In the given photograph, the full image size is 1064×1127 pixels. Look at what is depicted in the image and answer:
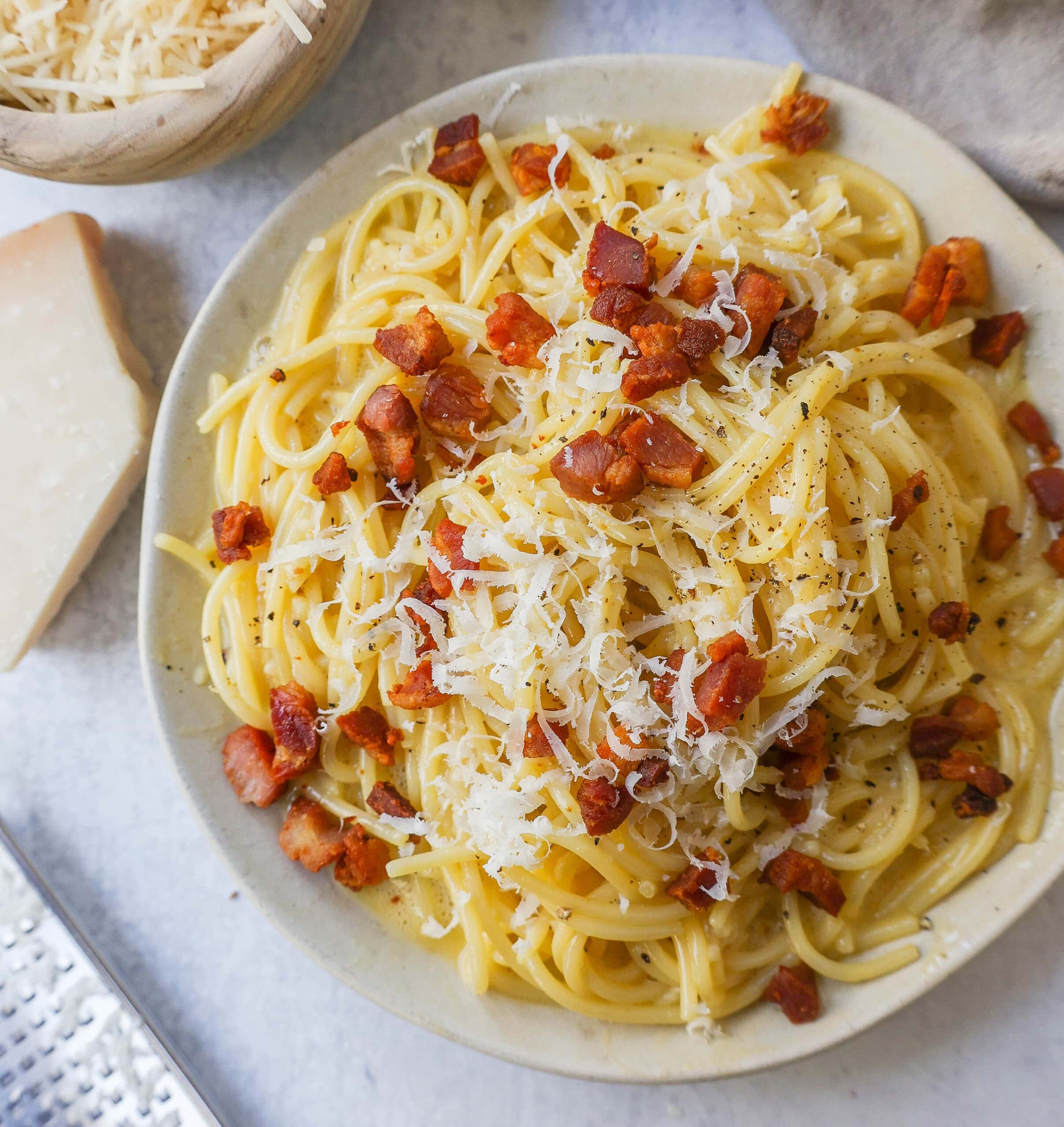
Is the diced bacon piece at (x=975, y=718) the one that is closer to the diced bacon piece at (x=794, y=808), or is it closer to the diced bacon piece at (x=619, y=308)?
the diced bacon piece at (x=794, y=808)

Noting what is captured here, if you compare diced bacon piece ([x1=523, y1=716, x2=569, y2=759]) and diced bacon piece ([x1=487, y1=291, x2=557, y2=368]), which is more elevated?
diced bacon piece ([x1=487, y1=291, x2=557, y2=368])

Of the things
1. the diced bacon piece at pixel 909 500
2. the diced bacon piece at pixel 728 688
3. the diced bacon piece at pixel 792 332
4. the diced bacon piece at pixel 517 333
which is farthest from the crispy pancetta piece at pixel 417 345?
the diced bacon piece at pixel 909 500

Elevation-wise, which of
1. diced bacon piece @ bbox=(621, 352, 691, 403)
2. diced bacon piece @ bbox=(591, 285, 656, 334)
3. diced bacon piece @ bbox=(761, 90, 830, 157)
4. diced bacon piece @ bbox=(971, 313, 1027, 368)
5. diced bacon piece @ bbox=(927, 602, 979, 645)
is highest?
diced bacon piece @ bbox=(761, 90, 830, 157)

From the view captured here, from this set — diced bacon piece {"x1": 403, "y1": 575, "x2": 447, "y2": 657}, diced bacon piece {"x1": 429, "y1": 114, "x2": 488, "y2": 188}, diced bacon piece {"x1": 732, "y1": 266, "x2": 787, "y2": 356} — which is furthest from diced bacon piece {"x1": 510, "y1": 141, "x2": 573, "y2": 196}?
diced bacon piece {"x1": 403, "y1": 575, "x2": 447, "y2": 657}

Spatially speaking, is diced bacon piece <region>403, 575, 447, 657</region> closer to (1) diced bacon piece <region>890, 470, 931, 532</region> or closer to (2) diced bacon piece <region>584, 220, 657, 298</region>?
(2) diced bacon piece <region>584, 220, 657, 298</region>

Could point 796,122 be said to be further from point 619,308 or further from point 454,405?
point 454,405
